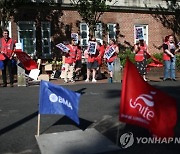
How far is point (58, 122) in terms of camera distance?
7.70 meters

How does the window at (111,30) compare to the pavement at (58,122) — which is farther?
the window at (111,30)

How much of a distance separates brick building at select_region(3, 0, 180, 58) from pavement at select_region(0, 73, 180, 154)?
8437mm

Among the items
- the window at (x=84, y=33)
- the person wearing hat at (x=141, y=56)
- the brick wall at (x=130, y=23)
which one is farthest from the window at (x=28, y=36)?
the person wearing hat at (x=141, y=56)

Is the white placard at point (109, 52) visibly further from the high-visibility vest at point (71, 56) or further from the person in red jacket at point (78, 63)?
the high-visibility vest at point (71, 56)

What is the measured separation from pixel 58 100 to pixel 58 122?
4.15 feet

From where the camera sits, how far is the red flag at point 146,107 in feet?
17.3

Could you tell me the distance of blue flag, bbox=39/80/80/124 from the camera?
21.3ft

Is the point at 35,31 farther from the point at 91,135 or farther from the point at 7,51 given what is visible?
the point at 91,135

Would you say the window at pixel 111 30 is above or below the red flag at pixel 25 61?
above

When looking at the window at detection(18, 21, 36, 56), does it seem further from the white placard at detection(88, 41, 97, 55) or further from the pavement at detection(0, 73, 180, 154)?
the pavement at detection(0, 73, 180, 154)

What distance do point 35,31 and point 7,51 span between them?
26.2 ft

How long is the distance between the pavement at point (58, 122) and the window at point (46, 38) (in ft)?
30.6

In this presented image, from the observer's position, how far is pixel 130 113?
5.42 m

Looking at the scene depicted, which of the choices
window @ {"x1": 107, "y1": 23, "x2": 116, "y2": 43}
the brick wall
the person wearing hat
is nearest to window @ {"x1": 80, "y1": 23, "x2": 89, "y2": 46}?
the brick wall
